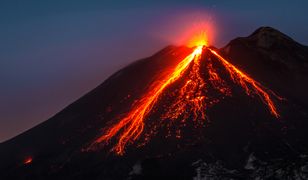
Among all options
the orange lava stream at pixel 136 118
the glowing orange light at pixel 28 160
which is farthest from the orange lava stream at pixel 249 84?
the glowing orange light at pixel 28 160

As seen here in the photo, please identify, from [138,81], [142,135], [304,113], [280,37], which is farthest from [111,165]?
[280,37]

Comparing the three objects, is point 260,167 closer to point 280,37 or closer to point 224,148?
point 224,148

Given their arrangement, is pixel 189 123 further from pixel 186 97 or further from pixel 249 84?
pixel 249 84

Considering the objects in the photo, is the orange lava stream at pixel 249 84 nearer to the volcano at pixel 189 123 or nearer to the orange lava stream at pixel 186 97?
the orange lava stream at pixel 186 97

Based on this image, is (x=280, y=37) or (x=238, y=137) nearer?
(x=238, y=137)

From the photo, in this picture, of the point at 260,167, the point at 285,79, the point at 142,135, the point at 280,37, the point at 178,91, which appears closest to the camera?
the point at 260,167

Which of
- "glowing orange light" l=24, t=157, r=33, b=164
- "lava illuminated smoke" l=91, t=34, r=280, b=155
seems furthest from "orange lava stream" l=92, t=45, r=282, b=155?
"glowing orange light" l=24, t=157, r=33, b=164

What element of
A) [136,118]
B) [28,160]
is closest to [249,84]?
[136,118]

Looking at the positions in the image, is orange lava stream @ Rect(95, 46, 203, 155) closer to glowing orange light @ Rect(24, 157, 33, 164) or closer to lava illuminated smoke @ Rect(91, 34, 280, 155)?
lava illuminated smoke @ Rect(91, 34, 280, 155)
